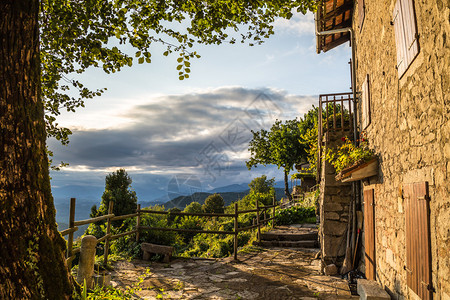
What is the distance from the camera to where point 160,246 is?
7.86 m

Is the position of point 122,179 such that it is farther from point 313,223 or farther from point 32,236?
point 32,236

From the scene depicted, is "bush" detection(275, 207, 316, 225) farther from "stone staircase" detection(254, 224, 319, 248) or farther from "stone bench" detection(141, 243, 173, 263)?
"stone bench" detection(141, 243, 173, 263)

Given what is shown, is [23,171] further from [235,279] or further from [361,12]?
[361,12]

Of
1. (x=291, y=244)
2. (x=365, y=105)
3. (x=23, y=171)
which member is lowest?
(x=291, y=244)

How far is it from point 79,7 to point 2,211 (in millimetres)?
3137

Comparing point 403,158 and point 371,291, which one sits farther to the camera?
point 371,291

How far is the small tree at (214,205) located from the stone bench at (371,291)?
77.0 feet

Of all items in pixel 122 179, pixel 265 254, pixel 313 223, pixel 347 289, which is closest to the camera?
pixel 347 289

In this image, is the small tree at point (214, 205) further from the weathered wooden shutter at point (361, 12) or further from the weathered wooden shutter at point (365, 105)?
the weathered wooden shutter at point (361, 12)

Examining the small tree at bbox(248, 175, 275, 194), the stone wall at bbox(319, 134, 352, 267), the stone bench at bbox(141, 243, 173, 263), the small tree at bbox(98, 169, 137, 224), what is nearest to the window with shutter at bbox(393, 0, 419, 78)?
the stone wall at bbox(319, 134, 352, 267)

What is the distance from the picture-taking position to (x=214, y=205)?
2834cm

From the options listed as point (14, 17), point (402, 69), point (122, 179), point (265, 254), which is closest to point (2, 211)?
point (14, 17)

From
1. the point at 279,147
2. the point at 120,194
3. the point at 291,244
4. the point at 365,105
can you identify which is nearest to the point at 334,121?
the point at 365,105

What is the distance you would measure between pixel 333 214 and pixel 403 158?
3438 mm
